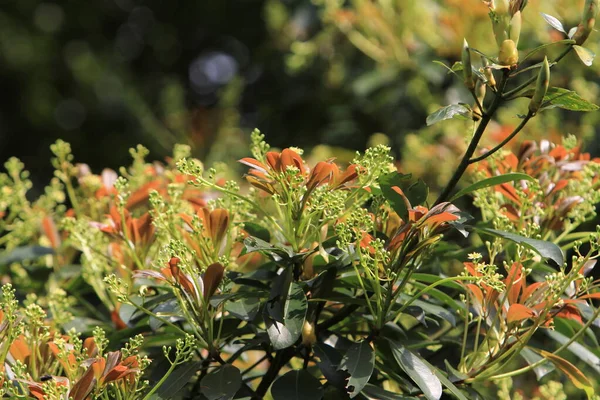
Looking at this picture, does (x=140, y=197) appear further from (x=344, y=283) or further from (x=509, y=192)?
(x=509, y=192)

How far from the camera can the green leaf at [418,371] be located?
2.83 ft

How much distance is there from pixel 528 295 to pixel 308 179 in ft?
0.95

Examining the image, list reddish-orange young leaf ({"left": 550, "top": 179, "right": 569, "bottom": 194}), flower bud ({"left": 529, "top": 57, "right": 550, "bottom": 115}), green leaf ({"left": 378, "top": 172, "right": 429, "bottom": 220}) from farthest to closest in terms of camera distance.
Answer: reddish-orange young leaf ({"left": 550, "top": 179, "right": 569, "bottom": 194}) < green leaf ({"left": 378, "top": 172, "right": 429, "bottom": 220}) < flower bud ({"left": 529, "top": 57, "right": 550, "bottom": 115})

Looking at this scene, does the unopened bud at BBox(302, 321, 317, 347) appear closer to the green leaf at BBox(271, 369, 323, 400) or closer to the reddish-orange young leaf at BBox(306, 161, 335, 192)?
the green leaf at BBox(271, 369, 323, 400)

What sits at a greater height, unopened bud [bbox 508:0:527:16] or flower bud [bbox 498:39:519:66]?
unopened bud [bbox 508:0:527:16]

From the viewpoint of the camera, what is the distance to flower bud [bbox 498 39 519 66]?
88 cm

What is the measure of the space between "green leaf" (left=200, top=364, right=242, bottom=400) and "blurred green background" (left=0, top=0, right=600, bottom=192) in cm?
48

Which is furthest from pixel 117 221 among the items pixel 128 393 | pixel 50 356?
pixel 128 393

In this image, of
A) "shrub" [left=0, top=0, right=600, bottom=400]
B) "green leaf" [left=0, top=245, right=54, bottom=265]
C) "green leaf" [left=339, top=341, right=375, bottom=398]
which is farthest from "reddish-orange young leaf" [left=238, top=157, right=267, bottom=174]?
"green leaf" [left=0, top=245, right=54, bottom=265]

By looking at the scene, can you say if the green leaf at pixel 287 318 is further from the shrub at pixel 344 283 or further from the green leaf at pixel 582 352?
the green leaf at pixel 582 352

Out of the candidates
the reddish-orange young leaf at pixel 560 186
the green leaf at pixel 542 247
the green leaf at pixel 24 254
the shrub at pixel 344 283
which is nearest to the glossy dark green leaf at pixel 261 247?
the shrub at pixel 344 283

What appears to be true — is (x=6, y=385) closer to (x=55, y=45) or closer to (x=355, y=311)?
(x=355, y=311)

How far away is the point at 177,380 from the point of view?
3.06 ft

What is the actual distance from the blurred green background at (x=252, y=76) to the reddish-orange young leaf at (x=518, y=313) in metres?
0.33
